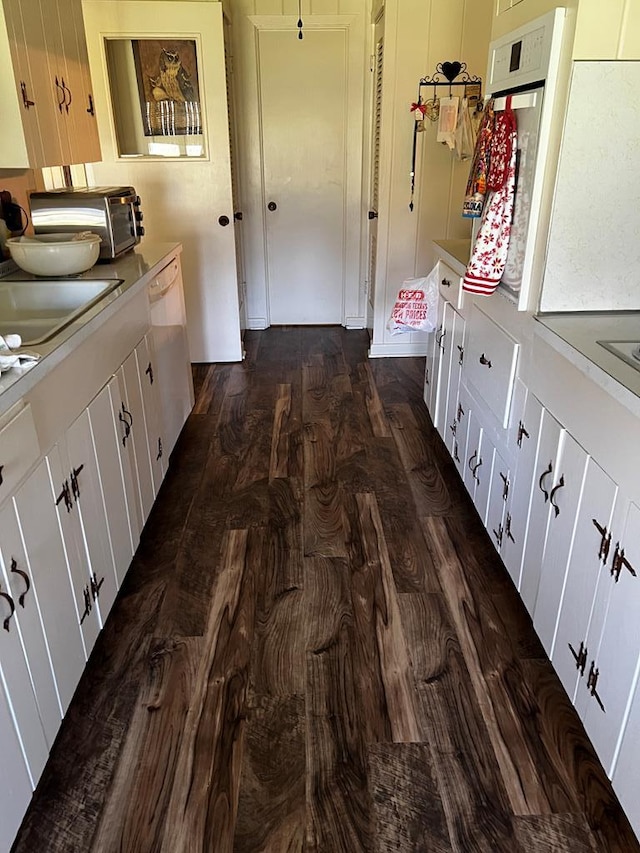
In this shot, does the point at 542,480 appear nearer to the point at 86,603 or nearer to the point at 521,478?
the point at 521,478

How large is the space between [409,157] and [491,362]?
90.6 inches

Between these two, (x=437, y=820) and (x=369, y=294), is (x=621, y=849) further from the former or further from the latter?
(x=369, y=294)

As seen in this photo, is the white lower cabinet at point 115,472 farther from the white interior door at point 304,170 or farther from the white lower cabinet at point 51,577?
the white interior door at point 304,170

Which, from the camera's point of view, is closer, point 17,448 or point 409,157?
point 17,448

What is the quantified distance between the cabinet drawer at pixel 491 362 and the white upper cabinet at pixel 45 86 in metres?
1.67

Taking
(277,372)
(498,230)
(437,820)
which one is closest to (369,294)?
(277,372)

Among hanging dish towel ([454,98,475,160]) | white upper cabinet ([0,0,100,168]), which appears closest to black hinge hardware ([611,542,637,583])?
white upper cabinet ([0,0,100,168])

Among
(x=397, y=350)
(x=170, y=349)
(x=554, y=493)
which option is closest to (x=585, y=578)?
(x=554, y=493)

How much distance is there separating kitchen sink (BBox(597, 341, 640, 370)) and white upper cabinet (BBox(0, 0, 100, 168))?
1901 millimetres

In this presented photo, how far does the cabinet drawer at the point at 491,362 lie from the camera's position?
2053 mm

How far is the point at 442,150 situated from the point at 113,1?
6.69ft

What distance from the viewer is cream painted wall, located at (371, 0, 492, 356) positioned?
3701 mm

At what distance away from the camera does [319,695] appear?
5.85 ft

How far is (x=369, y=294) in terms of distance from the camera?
4.75m
